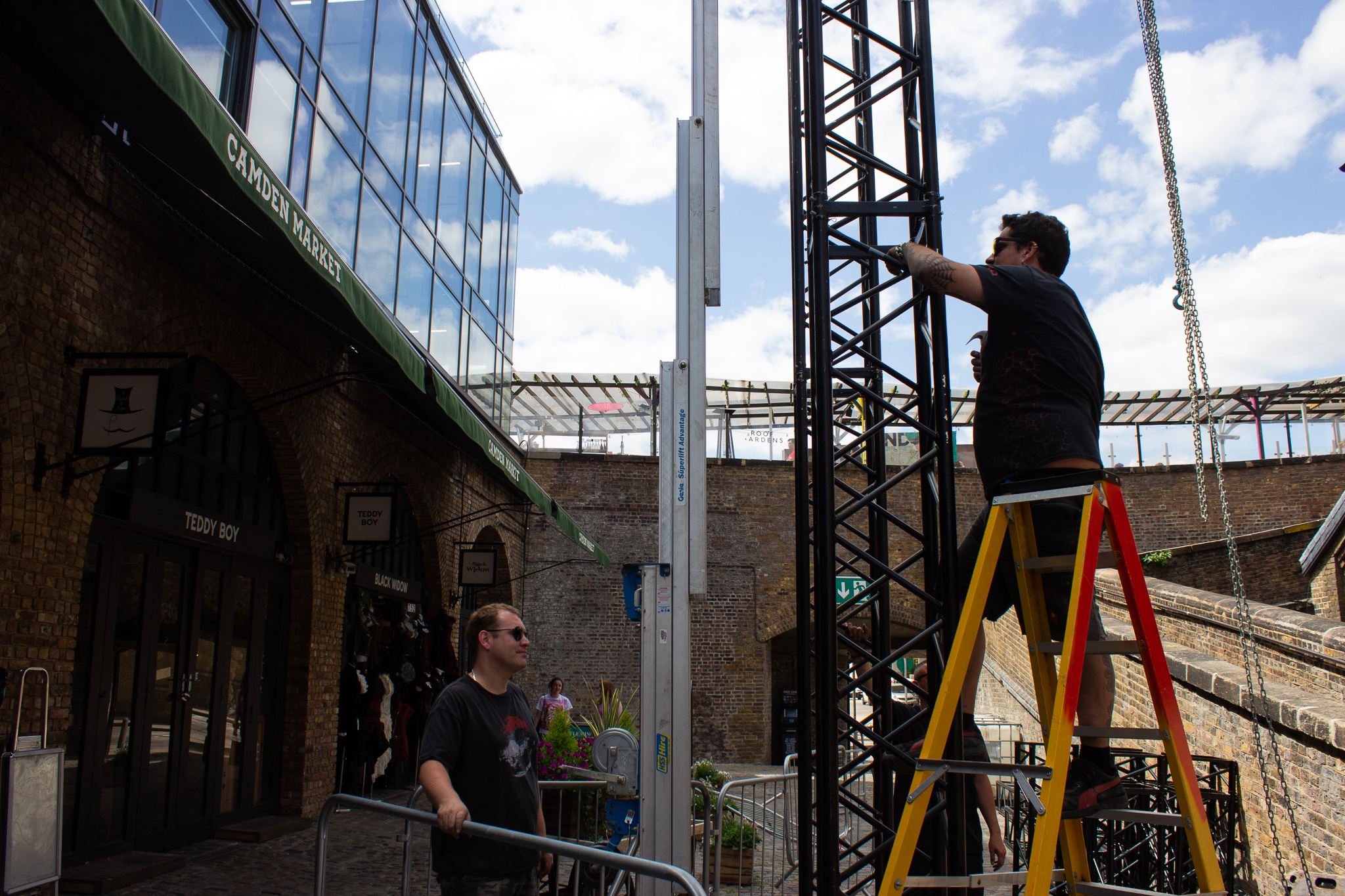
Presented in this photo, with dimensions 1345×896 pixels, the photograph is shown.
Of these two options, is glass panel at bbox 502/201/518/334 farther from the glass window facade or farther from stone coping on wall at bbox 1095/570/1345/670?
stone coping on wall at bbox 1095/570/1345/670

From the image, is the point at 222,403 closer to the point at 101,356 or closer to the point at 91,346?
the point at 91,346

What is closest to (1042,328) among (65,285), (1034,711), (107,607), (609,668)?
(65,285)

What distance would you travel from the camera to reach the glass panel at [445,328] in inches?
521

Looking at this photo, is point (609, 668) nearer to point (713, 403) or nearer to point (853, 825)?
point (713, 403)

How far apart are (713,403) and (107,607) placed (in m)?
19.0

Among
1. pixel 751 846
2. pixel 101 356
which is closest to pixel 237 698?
pixel 101 356

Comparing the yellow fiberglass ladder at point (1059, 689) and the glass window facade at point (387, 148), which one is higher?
the glass window facade at point (387, 148)

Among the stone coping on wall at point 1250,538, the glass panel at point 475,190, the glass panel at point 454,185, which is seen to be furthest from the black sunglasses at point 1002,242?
the stone coping on wall at point 1250,538

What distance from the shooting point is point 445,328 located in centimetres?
1374

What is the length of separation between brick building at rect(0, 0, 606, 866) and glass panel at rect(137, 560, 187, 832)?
0.09ft

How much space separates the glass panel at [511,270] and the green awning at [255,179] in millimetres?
8480

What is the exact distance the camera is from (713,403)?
24906 mm

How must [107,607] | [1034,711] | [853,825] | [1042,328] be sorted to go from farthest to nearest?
[1034,711]
[853,825]
[107,607]
[1042,328]

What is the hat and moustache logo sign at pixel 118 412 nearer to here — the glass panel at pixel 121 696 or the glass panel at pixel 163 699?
the glass panel at pixel 121 696
